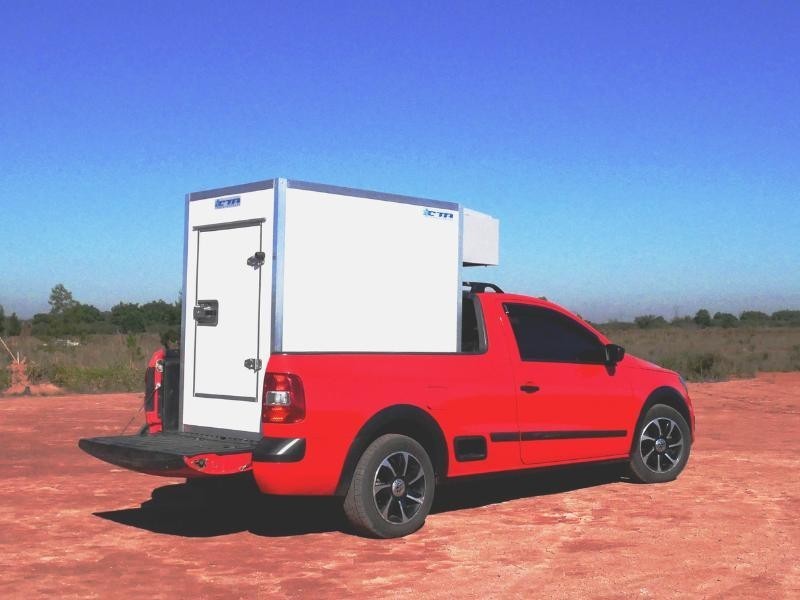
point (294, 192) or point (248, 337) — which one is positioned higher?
point (294, 192)

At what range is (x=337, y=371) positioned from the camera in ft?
25.1

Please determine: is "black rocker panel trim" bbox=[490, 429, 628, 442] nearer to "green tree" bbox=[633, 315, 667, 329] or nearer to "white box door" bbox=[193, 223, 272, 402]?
"white box door" bbox=[193, 223, 272, 402]

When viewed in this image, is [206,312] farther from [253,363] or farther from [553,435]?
[553,435]

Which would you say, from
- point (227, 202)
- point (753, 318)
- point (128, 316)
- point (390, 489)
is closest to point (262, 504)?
point (390, 489)

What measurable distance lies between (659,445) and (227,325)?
464cm

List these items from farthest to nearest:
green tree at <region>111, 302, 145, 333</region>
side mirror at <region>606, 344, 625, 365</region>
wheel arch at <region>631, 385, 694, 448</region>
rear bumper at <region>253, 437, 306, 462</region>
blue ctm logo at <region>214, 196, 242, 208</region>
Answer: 1. green tree at <region>111, 302, 145, 333</region>
2. wheel arch at <region>631, 385, 694, 448</region>
3. side mirror at <region>606, 344, 625, 365</region>
4. blue ctm logo at <region>214, 196, 242, 208</region>
5. rear bumper at <region>253, 437, 306, 462</region>

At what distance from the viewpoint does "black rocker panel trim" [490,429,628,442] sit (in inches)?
347

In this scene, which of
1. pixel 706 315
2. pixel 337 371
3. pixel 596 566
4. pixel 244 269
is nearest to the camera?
pixel 596 566

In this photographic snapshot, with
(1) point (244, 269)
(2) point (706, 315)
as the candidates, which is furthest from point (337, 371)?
(2) point (706, 315)

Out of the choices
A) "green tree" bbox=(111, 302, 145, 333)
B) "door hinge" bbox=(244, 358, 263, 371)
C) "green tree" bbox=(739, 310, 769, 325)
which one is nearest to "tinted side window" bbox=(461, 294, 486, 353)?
"door hinge" bbox=(244, 358, 263, 371)

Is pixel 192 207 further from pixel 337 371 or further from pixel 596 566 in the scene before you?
pixel 596 566

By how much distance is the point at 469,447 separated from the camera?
8539mm

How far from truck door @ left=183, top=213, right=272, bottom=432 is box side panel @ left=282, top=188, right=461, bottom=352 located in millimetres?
264

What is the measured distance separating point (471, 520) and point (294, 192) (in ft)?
10.1
